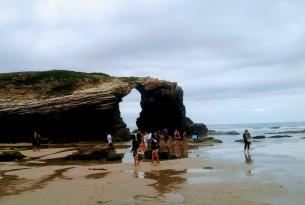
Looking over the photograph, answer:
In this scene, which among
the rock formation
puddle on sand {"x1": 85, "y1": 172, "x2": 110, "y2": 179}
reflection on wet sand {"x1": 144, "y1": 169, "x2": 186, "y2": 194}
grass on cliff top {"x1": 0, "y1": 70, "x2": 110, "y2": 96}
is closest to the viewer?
reflection on wet sand {"x1": 144, "y1": 169, "x2": 186, "y2": 194}

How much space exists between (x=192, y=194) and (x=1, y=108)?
128ft

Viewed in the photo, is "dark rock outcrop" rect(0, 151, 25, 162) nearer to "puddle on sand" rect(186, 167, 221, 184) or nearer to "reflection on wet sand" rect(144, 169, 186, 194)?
"reflection on wet sand" rect(144, 169, 186, 194)

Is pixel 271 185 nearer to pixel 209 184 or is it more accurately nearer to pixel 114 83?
pixel 209 184

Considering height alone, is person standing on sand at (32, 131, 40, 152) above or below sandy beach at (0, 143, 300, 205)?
above

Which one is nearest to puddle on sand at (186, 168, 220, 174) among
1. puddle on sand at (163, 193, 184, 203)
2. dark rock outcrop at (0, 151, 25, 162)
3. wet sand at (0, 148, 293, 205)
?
wet sand at (0, 148, 293, 205)

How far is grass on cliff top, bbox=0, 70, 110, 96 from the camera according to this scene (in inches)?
2054

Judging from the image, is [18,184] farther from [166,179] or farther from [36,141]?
[36,141]

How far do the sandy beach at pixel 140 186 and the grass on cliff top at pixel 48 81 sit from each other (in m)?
30.6

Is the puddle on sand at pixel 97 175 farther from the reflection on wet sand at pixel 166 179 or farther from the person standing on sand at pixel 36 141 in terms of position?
the person standing on sand at pixel 36 141

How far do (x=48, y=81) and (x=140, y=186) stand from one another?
4117 centimetres

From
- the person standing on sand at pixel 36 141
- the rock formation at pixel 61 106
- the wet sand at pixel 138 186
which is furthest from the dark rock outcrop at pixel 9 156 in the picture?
the rock formation at pixel 61 106

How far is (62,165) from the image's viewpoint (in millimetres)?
24844

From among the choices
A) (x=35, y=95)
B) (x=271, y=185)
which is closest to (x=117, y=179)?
(x=271, y=185)

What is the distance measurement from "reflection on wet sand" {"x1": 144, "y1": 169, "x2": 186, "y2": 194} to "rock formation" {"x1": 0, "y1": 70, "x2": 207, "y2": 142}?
2971 centimetres
